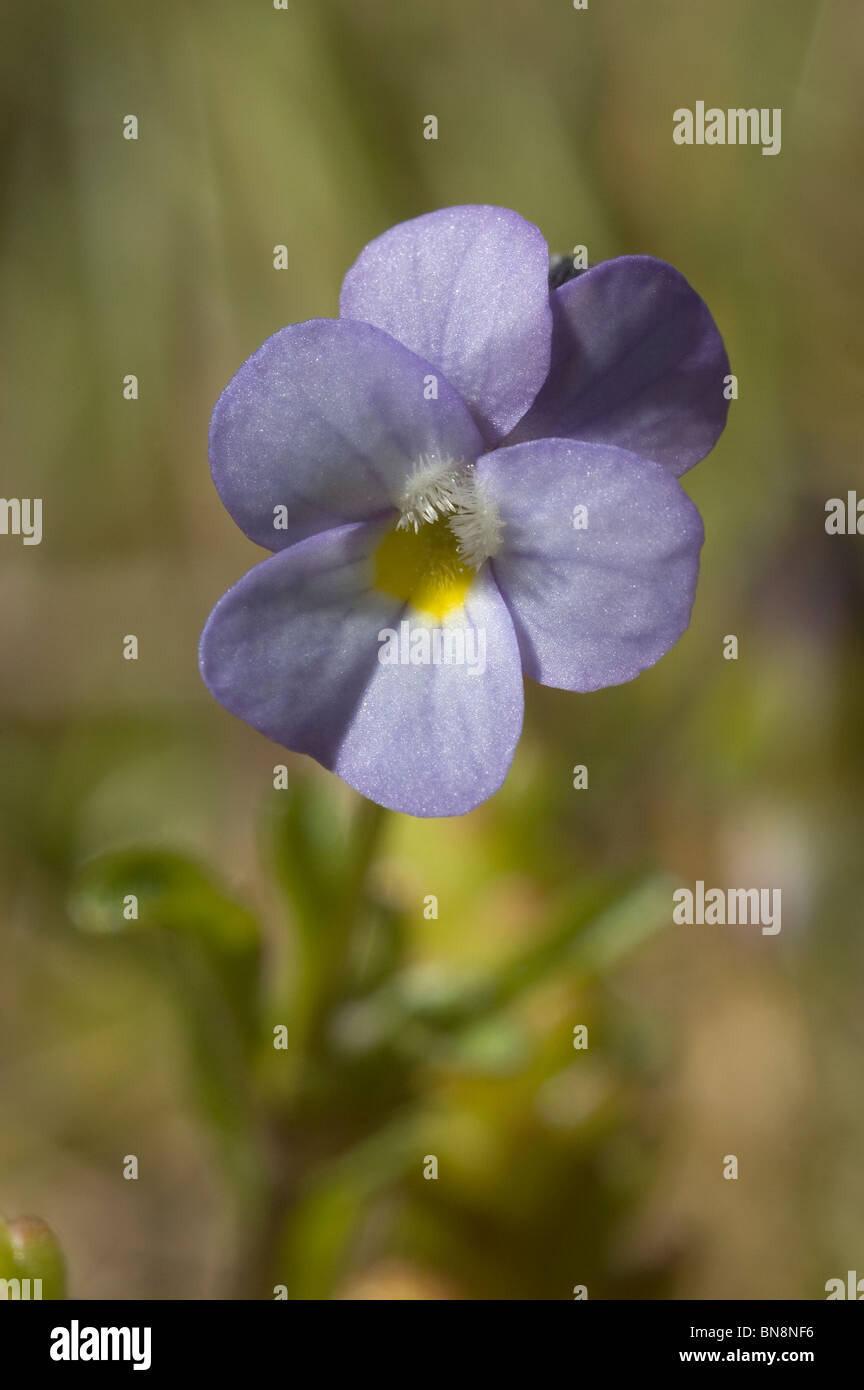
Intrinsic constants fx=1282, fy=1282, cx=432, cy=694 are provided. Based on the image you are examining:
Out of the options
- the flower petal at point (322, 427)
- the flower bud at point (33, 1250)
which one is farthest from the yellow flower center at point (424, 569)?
the flower bud at point (33, 1250)

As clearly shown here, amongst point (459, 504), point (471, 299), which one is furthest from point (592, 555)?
point (471, 299)

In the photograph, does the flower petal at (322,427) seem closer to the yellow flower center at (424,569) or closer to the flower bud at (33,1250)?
the yellow flower center at (424,569)

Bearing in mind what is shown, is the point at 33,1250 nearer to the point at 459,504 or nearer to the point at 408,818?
the point at 459,504

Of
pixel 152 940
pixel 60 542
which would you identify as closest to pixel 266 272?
pixel 60 542

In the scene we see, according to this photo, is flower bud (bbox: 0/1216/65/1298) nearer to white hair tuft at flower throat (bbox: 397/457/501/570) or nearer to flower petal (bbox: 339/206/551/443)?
white hair tuft at flower throat (bbox: 397/457/501/570)

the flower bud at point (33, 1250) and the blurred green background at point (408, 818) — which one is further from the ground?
the blurred green background at point (408, 818)

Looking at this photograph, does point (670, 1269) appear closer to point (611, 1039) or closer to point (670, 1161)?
point (670, 1161)

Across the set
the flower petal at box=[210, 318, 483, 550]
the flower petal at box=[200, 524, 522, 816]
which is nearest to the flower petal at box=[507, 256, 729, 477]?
the flower petal at box=[210, 318, 483, 550]
